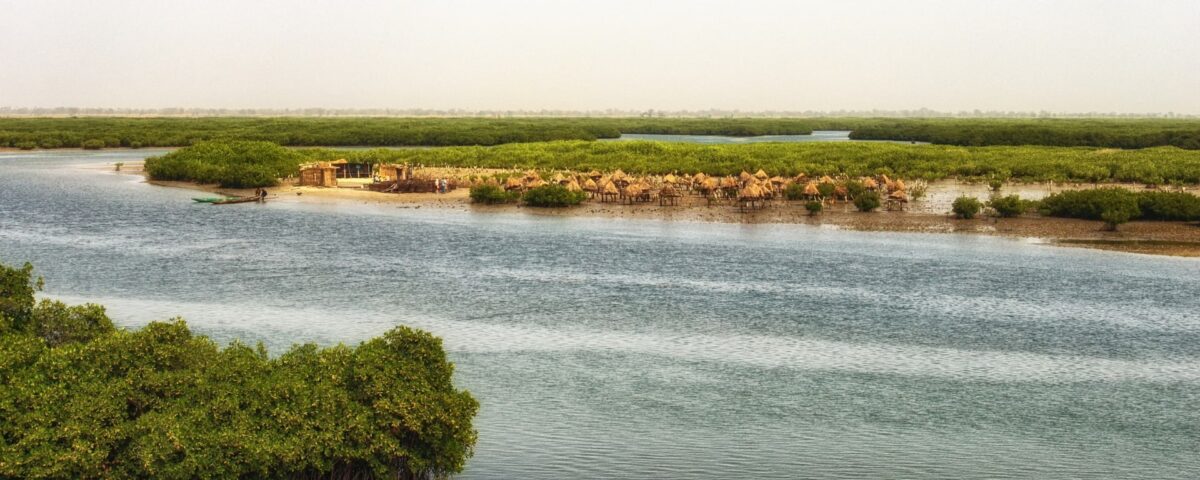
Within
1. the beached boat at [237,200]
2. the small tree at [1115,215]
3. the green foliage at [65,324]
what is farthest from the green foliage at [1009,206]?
the green foliage at [65,324]

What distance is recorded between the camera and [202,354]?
40.6 feet

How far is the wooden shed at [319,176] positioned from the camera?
183 ft

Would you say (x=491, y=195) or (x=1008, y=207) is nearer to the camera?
(x=1008, y=207)

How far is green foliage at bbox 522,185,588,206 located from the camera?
46.5 meters

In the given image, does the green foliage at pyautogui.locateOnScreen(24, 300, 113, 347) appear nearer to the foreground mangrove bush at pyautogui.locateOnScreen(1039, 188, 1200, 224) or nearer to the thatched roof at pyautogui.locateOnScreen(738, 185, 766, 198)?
the foreground mangrove bush at pyautogui.locateOnScreen(1039, 188, 1200, 224)

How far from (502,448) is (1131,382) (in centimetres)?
1073

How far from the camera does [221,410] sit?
455 inches

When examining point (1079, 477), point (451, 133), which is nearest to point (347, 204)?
point (1079, 477)

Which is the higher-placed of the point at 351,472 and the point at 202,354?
the point at 202,354

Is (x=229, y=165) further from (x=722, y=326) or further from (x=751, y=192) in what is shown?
(x=722, y=326)

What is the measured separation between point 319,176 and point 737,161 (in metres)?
22.6

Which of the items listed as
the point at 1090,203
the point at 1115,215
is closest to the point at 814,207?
the point at 1090,203

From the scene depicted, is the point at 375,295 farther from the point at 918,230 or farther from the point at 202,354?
the point at 918,230

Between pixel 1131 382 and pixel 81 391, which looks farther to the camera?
pixel 1131 382
